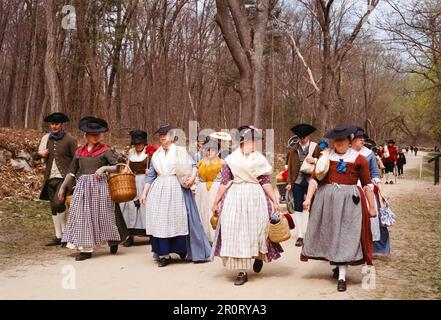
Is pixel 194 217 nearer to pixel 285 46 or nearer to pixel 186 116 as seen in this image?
pixel 186 116

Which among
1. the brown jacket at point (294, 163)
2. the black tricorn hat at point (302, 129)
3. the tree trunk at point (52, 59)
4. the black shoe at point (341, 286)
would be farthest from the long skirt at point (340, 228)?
the tree trunk at point (52, 59)

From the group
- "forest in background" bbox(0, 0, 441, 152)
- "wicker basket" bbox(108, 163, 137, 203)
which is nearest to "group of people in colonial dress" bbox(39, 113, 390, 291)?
"wicker basket" bbox(108, 163, 137, 203)

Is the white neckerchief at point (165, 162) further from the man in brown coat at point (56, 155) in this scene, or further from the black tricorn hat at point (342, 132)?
the black tricorn hat at point (342, 132)

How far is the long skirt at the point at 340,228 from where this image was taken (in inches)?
257

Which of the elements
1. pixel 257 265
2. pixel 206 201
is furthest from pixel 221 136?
pixel 257 265

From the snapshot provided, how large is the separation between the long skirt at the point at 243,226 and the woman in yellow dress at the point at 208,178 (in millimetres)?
2593

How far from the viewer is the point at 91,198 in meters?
8.49

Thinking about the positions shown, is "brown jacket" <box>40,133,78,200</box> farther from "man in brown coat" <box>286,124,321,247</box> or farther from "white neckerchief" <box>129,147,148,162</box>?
"man in brown coat" <box>286,124,321,247</box>

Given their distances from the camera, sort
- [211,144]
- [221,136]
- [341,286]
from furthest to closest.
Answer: [211,144] < [221,136] < [341,286]

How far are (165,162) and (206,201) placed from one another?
5.96 ft

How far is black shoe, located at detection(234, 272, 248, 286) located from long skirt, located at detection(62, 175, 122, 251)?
2535 millimetres

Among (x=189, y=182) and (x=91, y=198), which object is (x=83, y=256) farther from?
(x=189, y=182)

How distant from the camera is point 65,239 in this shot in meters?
8.51

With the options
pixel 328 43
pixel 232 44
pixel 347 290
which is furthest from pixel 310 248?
pixel 328 43
